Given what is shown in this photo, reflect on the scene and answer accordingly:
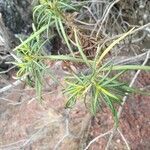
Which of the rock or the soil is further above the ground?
the rock

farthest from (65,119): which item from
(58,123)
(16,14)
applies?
(16,14)

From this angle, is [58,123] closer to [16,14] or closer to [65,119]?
[65,119]

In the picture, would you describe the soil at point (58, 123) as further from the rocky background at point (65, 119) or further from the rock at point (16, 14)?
the rock at point (16, 14)

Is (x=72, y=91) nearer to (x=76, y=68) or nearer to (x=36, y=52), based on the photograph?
(x=36, y=52)

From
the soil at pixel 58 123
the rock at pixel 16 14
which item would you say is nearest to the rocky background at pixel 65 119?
the soil at pixel 58 123

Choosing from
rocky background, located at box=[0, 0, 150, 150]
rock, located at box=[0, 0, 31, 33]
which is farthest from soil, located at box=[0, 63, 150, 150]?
rock, located at box=[0, 0, 31, 33]

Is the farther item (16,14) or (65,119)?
(16,14)

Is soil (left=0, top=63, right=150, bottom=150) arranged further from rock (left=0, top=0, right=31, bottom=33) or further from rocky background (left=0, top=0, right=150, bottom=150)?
rock (left=0, top=0, right=31, bottom=33)

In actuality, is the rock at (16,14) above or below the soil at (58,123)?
above

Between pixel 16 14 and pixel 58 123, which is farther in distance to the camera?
pixel 16 14

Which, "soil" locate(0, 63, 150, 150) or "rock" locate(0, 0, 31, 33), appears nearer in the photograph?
"soil" locate(0, 63, 150, 150)

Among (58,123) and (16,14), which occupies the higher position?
(16,14)
